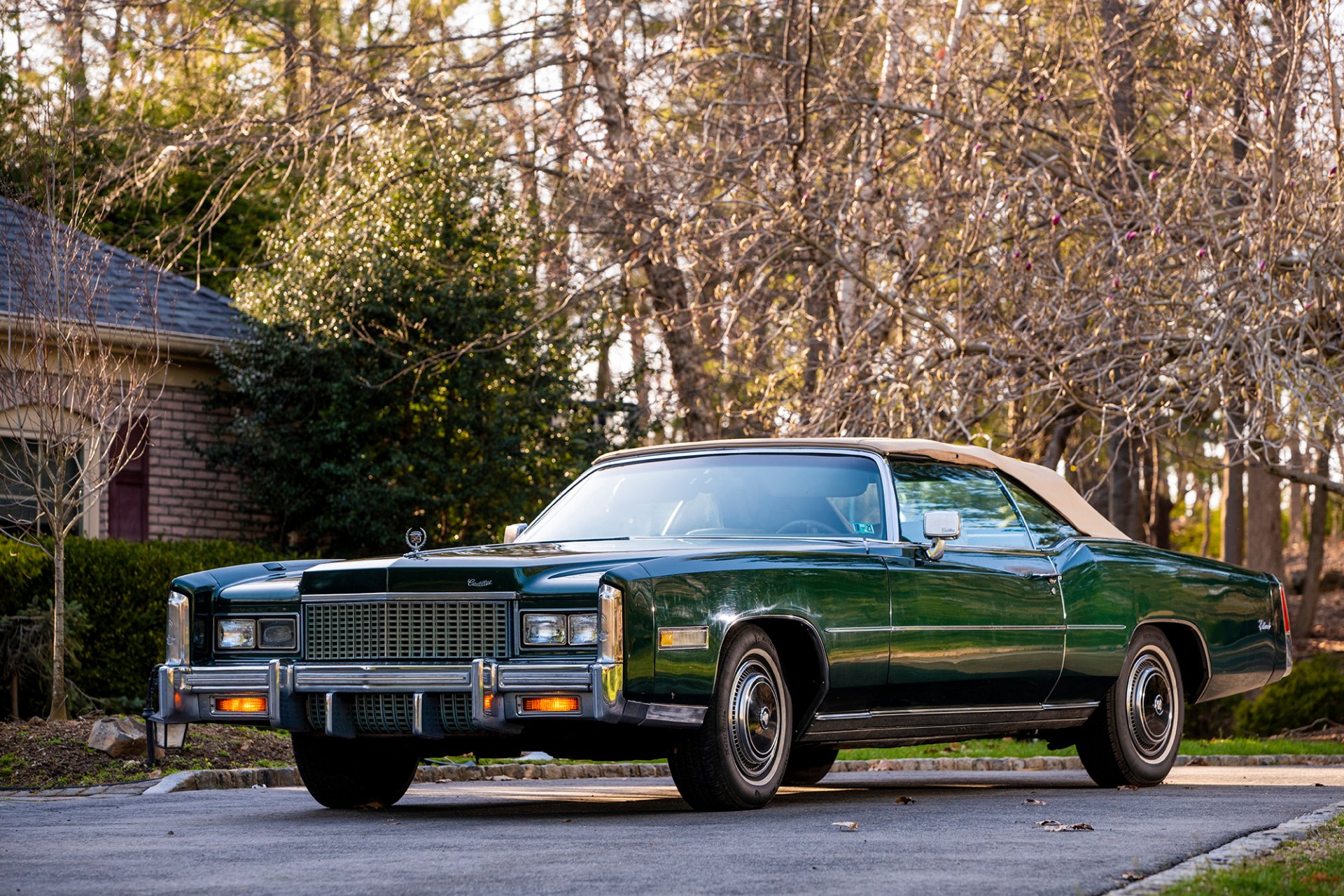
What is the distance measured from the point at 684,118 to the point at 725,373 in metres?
2.70

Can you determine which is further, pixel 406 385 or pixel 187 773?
pixel 406 385

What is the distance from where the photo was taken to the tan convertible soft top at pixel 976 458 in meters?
9.07

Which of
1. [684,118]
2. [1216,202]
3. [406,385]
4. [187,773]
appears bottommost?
[187,773]

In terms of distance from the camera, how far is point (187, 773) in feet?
34.3

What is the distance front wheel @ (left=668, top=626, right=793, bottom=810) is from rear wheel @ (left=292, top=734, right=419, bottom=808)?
55.4 inches

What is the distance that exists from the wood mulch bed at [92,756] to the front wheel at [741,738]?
11.8ft

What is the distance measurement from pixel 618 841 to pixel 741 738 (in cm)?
112

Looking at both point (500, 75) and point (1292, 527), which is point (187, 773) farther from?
point (1292, 527)

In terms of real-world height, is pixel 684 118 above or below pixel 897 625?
above

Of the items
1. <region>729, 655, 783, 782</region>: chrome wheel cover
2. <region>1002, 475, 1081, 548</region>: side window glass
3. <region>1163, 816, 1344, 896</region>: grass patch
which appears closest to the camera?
<region>1163, 816, 1344, 896</region>: grass patch

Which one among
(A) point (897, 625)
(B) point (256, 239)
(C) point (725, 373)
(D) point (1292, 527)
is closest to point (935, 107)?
(C) point (725, 373)

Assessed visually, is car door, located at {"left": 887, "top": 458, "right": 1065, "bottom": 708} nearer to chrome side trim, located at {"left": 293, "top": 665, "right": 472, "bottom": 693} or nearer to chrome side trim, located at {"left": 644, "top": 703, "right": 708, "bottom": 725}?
chrome side trim, located at {"left": 644, "top": 703, "right": 708, "bottom": 725}

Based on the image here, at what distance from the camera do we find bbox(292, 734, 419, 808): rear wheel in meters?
8.43

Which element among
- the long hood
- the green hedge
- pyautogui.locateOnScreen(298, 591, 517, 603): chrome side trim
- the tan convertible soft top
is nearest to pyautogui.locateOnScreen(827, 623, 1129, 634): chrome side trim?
the long hood
